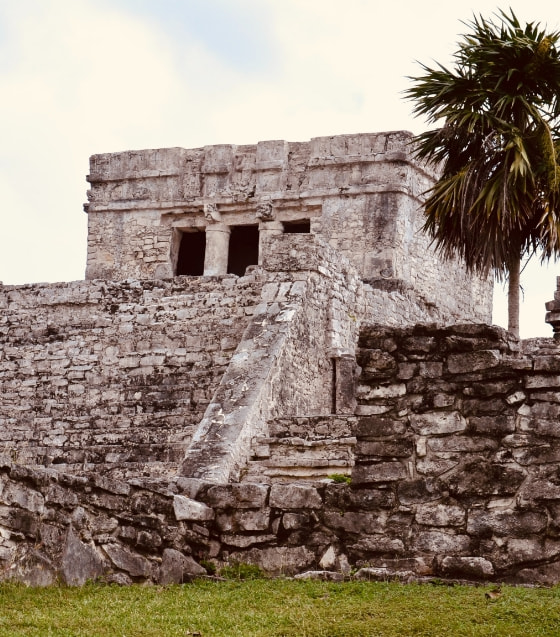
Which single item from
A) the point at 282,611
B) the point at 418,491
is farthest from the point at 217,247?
the point at 282,611

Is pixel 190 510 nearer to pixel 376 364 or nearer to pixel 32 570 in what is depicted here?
pixel 32 570

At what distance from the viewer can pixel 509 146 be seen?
14.4 metres

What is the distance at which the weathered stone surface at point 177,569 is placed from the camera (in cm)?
742

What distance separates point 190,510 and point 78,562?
2.54ft

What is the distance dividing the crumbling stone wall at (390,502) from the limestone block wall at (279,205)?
428 inches

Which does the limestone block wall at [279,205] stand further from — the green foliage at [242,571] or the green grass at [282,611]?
the green grass at [282,611]

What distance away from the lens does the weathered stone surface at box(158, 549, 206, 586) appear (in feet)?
24.3

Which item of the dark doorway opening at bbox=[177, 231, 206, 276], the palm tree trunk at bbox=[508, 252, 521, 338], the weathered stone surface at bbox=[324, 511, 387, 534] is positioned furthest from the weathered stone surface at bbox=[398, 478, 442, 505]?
the dark doorway opening at bbox=[177, 231, 206, 276]

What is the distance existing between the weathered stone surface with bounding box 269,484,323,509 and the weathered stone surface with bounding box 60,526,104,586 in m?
1.13

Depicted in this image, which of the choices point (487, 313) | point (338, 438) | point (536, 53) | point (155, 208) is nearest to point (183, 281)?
point (338, 438)

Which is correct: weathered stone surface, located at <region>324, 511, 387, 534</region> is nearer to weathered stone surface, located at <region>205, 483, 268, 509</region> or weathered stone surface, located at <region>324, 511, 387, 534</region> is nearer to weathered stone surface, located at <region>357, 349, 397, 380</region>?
weathered stone surface, located at <region>205, 483, 268, 509</region>

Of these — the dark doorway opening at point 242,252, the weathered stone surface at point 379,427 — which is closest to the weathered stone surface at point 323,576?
the weathered stone surface at point 379,427

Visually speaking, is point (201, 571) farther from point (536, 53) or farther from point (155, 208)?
point (155, 208)

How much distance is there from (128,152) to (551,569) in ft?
53.3
